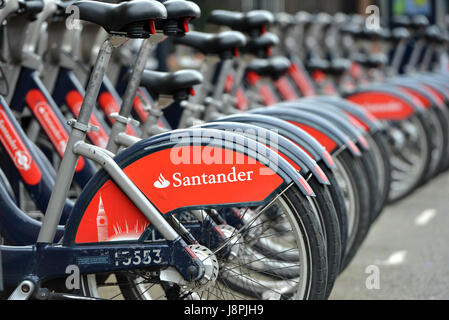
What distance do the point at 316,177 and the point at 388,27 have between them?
783 centimetres

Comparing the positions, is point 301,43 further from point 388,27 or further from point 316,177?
point 316,177

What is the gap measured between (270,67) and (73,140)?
281 cm

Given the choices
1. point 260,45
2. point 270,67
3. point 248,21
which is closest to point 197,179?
point 248,21

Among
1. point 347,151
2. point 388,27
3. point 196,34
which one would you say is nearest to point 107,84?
point 196,34

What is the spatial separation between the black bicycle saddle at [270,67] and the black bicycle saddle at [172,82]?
2070 mm

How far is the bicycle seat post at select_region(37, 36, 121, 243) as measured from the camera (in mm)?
3223

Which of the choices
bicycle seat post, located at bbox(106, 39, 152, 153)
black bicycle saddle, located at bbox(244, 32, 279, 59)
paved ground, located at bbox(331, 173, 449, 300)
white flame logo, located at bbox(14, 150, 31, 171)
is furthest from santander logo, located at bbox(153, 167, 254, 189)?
black bicycle saddle, located at bbox(244, 32, 279, 59)

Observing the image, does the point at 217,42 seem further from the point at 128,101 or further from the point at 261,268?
the point at 261,268

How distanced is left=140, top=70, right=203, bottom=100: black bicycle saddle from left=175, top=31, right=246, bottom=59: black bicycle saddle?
84cm

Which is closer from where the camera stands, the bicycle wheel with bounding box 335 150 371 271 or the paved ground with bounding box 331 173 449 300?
the bicycle wheel with bounding box 335 150 371 271

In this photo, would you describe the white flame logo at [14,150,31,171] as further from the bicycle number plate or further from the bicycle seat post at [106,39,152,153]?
the bicycle number plate

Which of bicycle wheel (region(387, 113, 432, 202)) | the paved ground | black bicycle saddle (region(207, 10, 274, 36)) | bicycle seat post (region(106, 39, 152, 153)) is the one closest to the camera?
bicycle seat post (region(106, 39, 152, 153))

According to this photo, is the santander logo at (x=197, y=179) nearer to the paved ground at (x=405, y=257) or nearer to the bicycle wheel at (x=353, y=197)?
the bicycle wheel at (x=353, y=197)

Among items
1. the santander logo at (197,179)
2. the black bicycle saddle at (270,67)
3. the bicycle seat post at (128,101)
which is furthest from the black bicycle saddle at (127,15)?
the black bicycle saddle at (270,67)
